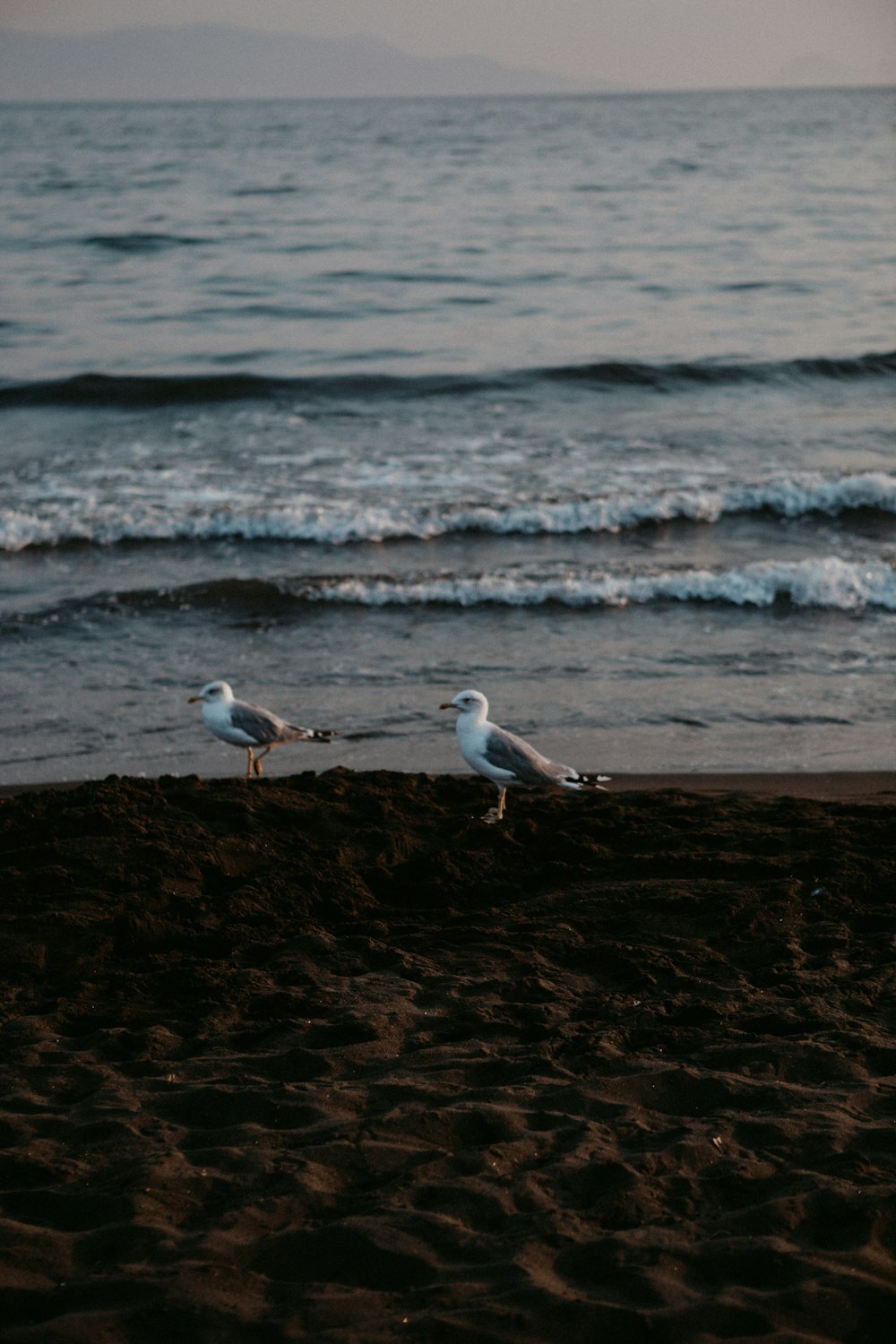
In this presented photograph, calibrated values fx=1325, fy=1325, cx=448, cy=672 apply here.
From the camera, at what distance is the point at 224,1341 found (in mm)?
2568

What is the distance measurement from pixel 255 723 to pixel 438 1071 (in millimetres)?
3183

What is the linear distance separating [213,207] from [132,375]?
50.6 feet

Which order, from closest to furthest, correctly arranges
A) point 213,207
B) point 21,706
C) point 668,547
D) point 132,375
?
1. point 21,706
2. point 668,547
3. point 132,375
4. point 213,207

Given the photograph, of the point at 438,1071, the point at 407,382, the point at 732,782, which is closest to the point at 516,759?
the point at 732,782

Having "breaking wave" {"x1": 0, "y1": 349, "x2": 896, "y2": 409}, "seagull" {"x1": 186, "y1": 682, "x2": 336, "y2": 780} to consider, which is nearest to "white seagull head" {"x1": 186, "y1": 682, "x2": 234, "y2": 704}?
"seagull" {"x1": 186, "y1": 682, "x2": 336, "y2": 780}

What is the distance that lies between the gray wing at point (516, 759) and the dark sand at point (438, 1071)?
0.20 meters

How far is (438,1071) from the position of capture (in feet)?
11.9

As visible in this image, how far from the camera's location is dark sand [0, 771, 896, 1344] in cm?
272

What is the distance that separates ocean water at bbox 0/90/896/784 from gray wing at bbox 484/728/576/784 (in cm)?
109

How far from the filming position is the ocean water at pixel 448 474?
7953mm

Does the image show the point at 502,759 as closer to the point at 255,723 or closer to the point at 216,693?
the point at 255,723

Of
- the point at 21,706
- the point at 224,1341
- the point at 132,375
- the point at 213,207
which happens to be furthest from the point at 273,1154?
the point at 213,207

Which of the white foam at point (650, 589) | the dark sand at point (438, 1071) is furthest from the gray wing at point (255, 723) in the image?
the white foam at point (650, 589)

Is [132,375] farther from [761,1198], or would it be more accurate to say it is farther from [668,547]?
[761,1198]
